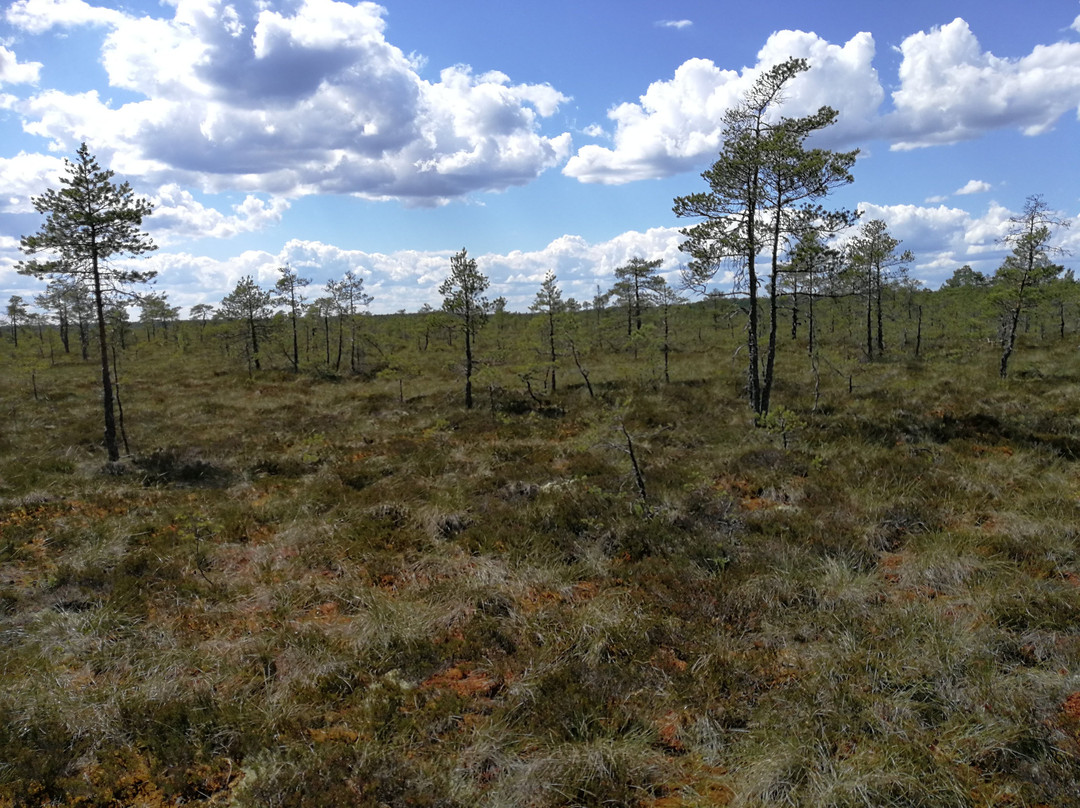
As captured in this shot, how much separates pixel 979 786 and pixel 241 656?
656 centimetres

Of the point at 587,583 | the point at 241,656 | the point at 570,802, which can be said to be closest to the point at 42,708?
the point at 241,656

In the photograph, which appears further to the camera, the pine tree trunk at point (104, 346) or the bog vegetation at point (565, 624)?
the pine tree trunk at point (104, 346)

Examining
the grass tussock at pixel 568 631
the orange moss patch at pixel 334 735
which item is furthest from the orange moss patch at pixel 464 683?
the orange moss patch at pixel 334 735

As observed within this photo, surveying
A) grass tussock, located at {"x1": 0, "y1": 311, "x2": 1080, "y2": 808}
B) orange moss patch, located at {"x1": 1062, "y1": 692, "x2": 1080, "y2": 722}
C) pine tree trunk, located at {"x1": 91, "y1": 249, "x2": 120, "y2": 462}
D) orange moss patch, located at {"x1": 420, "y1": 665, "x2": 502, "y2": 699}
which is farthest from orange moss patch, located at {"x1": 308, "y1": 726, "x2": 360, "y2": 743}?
pine tree trunk, located at {"x1": 91, "y1": 249, "x2": 120, "y2": 462}

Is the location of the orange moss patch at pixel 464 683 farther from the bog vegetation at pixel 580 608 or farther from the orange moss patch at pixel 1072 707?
the orange moss patch at pixel 1072 707

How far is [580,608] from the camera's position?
6375 millimetres

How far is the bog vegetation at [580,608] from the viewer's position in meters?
4.08

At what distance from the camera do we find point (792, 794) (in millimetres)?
3748

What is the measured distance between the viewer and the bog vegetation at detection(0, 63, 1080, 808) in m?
4.08

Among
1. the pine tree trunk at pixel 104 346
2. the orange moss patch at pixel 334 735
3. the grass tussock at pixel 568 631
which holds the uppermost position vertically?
the pine tree trunk at pixel 104 346

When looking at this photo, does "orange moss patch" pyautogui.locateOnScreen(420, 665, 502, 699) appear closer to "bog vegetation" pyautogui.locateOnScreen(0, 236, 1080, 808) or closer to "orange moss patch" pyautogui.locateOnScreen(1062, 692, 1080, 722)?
"bog vegetation" pyautogui.locateOnScreen(0, 236, 1080, 808)

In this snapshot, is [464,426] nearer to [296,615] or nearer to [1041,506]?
[296,615]

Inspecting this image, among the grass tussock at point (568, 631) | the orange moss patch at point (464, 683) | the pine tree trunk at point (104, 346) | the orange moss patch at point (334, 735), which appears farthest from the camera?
the pine tree trunk at point (104, 346)

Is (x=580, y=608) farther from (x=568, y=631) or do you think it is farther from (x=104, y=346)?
(x=104, y=346)
